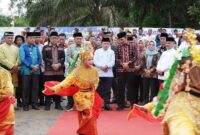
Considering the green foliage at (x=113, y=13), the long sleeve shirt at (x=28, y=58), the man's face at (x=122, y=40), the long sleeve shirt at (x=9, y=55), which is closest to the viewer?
the long sleeve shirt at (x=9, y=55)

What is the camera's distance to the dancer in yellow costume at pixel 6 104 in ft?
21.3

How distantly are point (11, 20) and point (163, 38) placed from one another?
51.9 m

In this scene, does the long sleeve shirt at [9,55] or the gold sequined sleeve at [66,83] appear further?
the long sleeve shirt at [9,55]

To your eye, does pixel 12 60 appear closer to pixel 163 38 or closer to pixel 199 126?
pixel 163 38

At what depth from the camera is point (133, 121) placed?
9.94m

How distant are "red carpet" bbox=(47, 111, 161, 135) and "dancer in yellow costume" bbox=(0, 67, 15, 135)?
2.10 meters

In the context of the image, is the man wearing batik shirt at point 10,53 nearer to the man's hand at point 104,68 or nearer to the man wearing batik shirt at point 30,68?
the man wearing batik shirt at point 30,68

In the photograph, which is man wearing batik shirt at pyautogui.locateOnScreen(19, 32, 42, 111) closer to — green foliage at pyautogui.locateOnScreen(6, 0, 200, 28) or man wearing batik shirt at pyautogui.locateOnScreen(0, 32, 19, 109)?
man wearing batik shirt at pyautogui.locateOnScreen(0, 32, 19, 109)

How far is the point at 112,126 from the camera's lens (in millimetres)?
9391

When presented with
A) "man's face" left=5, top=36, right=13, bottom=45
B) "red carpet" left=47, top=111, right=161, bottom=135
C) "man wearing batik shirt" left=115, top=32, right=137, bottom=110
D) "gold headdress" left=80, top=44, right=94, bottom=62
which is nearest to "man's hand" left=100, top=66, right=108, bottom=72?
"man wearing batik shirt" left=115, top=32, right=137, bottom=110

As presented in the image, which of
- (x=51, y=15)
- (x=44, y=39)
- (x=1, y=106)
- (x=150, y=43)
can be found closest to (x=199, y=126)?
(x=1, y=106)

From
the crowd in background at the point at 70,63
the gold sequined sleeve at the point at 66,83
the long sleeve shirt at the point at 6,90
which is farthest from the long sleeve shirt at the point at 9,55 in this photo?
the long sleeve shirt at the point at 6,90

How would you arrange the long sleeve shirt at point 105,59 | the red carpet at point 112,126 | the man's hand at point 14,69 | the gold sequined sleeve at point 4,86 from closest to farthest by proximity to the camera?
the gold sequined sleeve at point 4,86 < the red carpet at point 112,126 < the man's hand at point 14,69 < the long sleeve shirt at point 105,59

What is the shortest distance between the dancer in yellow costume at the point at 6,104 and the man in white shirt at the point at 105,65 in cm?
481
